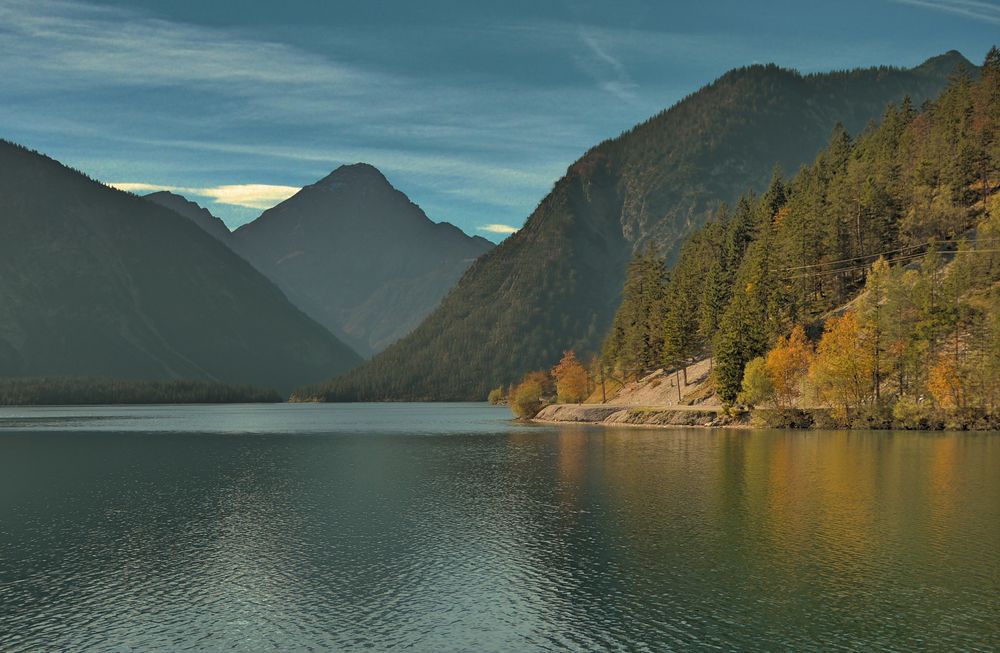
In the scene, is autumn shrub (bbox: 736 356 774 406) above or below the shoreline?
above

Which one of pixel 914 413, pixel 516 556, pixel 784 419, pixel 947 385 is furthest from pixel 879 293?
pixel 516 556

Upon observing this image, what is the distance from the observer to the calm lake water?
34531mm

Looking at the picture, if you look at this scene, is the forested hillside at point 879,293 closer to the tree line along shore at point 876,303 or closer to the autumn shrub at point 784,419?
the tree line along shore at point 876,303

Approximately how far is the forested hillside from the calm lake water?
144ft

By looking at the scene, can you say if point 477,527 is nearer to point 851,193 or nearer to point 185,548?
point 185,548

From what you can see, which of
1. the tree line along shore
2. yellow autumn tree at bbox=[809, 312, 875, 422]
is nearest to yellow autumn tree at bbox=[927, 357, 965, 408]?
the tree line along shore

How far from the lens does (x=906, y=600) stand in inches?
1490

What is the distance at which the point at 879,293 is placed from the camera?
14662 centimetres

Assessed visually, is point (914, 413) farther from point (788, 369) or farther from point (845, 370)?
point (788, 369)

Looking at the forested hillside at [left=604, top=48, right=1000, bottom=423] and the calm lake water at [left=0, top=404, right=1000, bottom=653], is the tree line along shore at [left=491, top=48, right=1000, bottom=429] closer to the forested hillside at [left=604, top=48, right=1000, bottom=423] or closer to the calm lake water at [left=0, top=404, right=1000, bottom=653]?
the forested hillside at [left=604, top=48, right=1000, bottom=423]

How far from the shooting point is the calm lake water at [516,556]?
113 feet

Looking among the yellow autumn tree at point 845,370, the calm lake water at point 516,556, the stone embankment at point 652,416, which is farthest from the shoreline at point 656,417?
the calm lake water at point 516,556

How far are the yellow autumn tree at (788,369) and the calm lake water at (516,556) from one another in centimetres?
5227

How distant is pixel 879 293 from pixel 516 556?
401 ft
